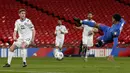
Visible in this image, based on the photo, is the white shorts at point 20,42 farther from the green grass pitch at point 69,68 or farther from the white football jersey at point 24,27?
the green grass pitch at point 69,68

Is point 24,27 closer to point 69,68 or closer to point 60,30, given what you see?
point 69,68

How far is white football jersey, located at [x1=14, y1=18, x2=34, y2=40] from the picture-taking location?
1912 cm

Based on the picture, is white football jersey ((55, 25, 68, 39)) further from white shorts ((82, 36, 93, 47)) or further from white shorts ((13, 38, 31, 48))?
white shorts ((13, 38, 31, 48))

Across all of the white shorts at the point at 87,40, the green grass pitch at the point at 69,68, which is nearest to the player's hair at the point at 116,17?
the green grass pitch at the point at 69,68

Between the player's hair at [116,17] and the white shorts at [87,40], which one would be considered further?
the white shorts at [87,40]

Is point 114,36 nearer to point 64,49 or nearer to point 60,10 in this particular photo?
point 64,49

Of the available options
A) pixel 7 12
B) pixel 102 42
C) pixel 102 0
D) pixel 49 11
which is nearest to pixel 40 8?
pixel 49 11

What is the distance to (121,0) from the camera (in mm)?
41562

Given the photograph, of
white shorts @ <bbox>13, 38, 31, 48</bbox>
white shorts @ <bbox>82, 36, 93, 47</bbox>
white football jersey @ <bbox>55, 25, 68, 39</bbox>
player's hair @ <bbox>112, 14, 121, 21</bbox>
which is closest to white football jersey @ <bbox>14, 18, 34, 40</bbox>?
white shorts @ <bbox>13, 38, 31, 48</bbox>

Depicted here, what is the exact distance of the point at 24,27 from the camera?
19.2 meters

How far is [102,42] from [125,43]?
56.6ft

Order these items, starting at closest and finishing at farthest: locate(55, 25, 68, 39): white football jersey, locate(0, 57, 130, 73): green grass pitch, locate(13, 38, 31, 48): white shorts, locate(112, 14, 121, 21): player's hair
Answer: locate(112, 14, 121, 21): player's hair → locate(0, 57, 130, 73): green grass pitch → locate(13, 38, 31, 48): white shorts → locate(55, 25, 68, 39): white football jersey

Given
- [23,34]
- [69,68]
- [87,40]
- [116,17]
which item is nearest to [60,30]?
[87,40]

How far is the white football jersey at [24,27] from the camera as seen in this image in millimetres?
19125
